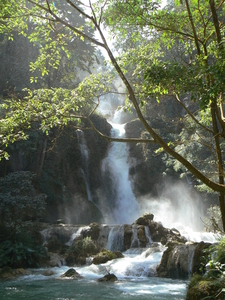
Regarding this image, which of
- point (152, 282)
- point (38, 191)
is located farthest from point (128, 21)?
point (38, 191)

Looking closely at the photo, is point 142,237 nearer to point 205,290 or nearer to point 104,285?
point 104,285

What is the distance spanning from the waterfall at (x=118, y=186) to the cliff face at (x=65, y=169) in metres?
0.82

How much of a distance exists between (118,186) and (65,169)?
5.00m

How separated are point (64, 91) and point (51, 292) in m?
6.60

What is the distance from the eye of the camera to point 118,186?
2752 centimetres

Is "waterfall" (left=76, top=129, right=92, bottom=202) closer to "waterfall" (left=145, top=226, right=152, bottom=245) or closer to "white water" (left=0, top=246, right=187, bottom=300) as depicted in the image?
"waterfall" (left=145, top=226, right=152, bottom=245)

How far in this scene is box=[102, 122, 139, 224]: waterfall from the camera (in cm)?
2628

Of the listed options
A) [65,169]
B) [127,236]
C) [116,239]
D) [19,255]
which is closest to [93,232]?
[116,239]

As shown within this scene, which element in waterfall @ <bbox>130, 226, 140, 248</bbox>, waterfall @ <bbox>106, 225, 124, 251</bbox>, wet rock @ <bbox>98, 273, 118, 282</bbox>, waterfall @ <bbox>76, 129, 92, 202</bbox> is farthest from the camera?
waterfall @ <bbox>76, 129, 92, 202</bbox>

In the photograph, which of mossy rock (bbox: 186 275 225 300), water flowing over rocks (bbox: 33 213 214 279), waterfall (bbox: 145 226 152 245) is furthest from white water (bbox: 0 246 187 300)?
waterfall (bbox: 145 226 152 245)

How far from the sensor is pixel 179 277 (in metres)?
12.0

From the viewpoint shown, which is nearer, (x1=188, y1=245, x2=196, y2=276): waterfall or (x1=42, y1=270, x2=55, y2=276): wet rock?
(x1=188, y1=245, x2=196, y2=276): waterfall

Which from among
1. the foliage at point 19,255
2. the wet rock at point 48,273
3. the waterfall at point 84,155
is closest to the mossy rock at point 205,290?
the wet rock at point 48,273

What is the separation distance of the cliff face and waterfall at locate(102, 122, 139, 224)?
0.82m
